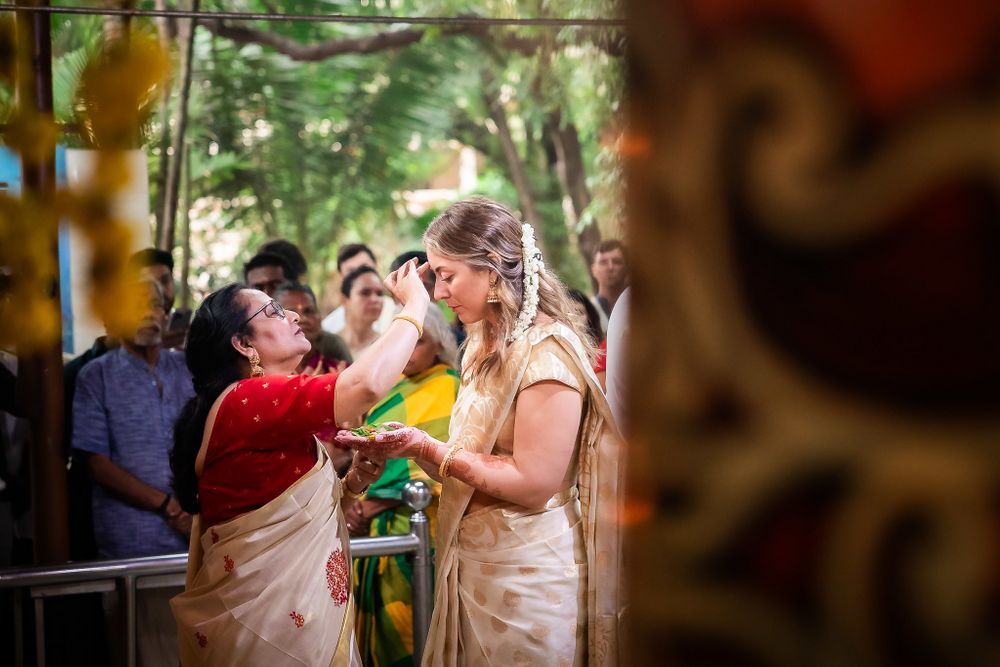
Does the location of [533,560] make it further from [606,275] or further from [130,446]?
[606,275]

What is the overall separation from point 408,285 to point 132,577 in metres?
1.26

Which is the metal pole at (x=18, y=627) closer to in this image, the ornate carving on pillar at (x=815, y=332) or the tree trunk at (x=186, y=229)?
the ornate carving on pillar at (x=815, y=332)

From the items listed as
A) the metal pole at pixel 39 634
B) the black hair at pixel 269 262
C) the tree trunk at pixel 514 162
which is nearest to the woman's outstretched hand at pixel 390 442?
the metal pole at pixel 39 634

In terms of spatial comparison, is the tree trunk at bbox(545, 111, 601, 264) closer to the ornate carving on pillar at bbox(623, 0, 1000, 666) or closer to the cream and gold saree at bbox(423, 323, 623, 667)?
the cream and gold saree at bbox(423, 323, 623, 667)

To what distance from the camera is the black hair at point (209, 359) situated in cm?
243

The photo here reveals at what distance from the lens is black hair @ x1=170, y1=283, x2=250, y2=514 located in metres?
2.43

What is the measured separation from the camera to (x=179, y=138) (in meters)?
7.84

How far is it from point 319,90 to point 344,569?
391 inches

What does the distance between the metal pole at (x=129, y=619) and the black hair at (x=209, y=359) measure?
60cm

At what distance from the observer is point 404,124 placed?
1168 centimetres

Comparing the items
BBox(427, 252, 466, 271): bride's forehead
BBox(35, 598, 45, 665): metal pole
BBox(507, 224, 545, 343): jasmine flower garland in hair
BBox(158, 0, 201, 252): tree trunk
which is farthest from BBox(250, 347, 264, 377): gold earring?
BBox(158, 0, 201, 252): tree trunk

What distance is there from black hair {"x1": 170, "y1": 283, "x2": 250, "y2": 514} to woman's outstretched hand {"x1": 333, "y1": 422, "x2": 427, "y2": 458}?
34cm

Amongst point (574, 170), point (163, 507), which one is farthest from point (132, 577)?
point (574, 170)

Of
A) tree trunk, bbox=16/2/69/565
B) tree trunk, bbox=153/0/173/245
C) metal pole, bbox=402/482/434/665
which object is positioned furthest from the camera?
tree trunk, bbox=153/0/173/245
